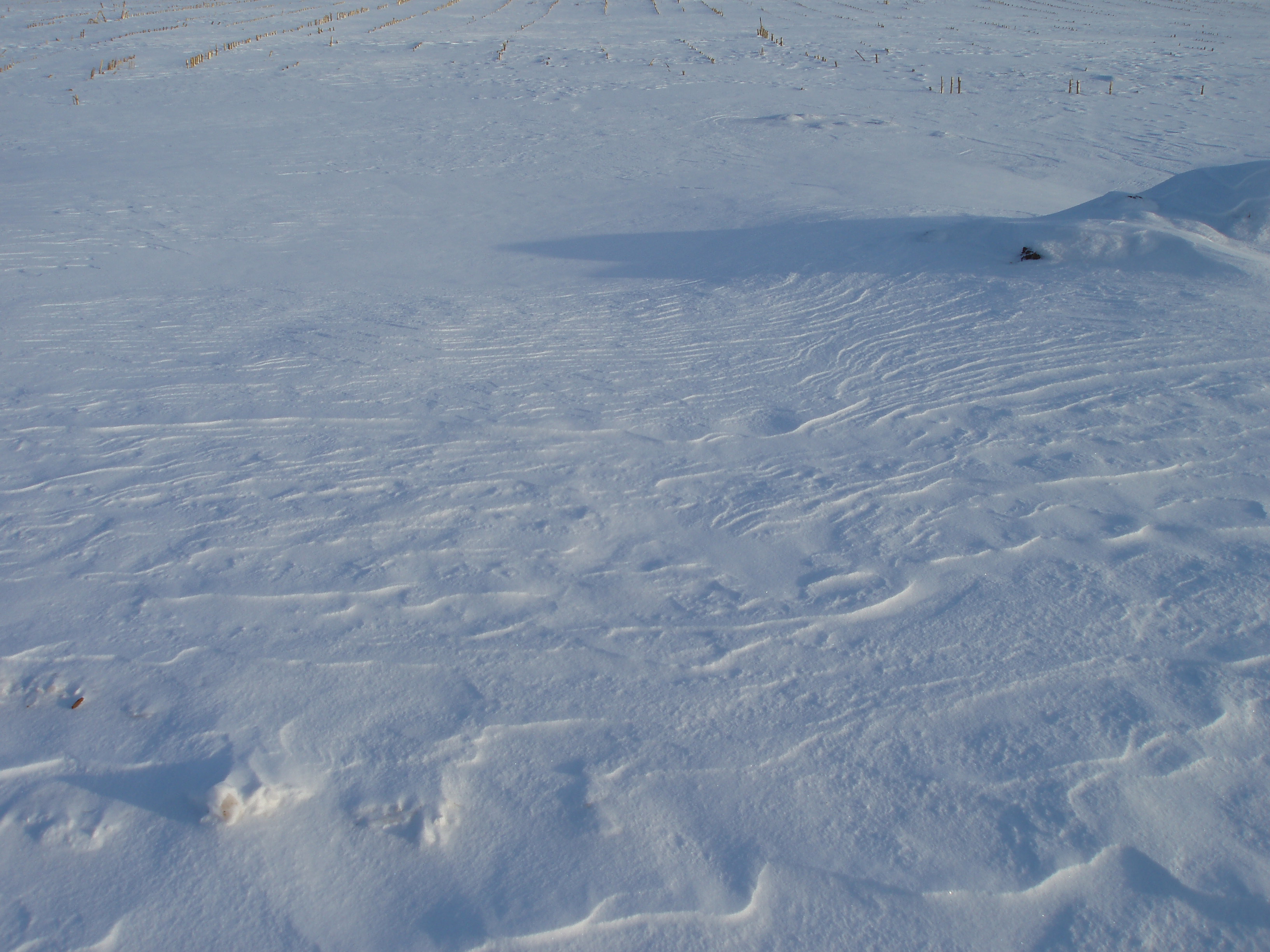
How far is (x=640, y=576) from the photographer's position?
10.4 ft

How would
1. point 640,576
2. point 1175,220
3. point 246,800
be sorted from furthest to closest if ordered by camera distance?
point 1175,220
point 640,576
point 246,800

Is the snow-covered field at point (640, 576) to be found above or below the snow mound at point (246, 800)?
below

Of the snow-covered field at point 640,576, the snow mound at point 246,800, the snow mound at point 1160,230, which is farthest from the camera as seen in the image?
the snow mound at point 1160,230

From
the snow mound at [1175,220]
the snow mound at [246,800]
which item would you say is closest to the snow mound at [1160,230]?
the snow mound at [1175,220]

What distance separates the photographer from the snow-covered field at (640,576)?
2098mm

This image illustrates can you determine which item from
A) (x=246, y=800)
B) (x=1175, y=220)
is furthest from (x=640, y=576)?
(x=1175, y=220)

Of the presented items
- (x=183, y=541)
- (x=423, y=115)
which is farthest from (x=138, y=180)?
(x=183, y=541)

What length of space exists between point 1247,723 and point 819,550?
4.61 ft

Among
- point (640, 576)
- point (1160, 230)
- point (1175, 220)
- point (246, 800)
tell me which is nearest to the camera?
point (246, 800)

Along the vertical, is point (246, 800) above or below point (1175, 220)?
above

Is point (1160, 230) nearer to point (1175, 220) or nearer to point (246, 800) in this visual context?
point (1175, 220)

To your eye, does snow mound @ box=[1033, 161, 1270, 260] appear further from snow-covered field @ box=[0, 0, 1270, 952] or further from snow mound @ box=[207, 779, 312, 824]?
snow mound @ box=[207, 779, 312, 824]

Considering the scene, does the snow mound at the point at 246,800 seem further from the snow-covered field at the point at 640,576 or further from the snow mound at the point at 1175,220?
the snow mound at the point at 1175,220

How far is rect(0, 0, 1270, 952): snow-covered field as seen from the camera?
82.6 inches
